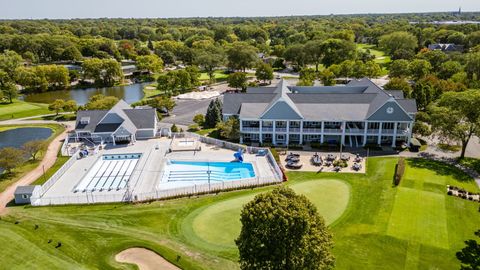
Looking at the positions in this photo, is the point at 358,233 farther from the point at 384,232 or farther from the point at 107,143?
the point at 107,143

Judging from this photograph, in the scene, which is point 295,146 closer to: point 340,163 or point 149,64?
point 340,163

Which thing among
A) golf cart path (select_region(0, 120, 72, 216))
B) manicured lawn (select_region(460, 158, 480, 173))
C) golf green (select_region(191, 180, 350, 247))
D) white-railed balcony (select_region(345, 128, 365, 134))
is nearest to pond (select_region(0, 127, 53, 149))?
golf cart path (select_region(0, 120, 72, 216))

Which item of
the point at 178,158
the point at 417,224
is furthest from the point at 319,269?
the point at 178,158

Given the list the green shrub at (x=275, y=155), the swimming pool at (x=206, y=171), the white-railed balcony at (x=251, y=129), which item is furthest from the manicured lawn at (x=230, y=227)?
the white-railed balcony at (x=251, y=129)

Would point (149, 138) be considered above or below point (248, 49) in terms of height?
below

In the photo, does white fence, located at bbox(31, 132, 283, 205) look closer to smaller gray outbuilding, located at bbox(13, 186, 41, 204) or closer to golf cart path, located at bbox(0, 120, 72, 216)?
smaller gray outbuilding, located at bbox(13, 186, 41, 204)

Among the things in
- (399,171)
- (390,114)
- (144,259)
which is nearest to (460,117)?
(390,114)
